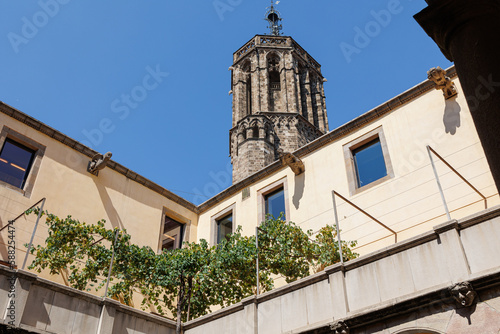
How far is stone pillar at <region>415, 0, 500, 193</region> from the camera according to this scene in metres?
4.31

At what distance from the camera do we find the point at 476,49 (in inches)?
183

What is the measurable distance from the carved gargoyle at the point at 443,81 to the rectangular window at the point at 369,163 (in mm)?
2814

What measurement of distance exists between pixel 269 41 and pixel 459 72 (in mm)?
50252

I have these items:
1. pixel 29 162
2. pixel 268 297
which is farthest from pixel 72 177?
pixel 268 297

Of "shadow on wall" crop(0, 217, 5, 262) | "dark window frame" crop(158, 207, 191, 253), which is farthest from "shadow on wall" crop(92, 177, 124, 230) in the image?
"shadow on wall" crop(0, 217, 5, 262)

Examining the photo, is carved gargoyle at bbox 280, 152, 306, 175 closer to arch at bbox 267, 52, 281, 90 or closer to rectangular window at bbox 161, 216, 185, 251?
rectangular window at bbox 161, 216, 185, 251

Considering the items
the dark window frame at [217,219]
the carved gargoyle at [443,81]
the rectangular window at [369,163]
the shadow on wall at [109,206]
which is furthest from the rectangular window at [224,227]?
the carved gargoyle at [443,81]

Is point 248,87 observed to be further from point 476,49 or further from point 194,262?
point 476,49

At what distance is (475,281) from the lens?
960 cm

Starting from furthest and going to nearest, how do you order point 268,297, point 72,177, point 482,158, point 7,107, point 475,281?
1. point 72,177
2. point 7,107
3. point 482,158
4. point 268,297
5. point 475,281

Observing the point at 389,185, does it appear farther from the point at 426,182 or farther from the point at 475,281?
the point at 475,281

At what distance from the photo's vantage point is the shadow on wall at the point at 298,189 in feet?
62.7

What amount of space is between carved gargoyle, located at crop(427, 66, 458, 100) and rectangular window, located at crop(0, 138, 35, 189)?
44.1ft

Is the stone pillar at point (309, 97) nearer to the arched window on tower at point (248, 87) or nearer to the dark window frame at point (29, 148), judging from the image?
the arched window on tower at point (248, 87)
